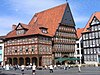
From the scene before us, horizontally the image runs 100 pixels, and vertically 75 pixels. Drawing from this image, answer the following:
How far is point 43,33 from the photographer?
6316cm

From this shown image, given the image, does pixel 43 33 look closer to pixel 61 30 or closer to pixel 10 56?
pixel 61 30

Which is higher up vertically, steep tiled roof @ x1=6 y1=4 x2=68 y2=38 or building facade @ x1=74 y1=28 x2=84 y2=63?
steep tiled roof @ x1=6 y1=4 x2=68 y2=38

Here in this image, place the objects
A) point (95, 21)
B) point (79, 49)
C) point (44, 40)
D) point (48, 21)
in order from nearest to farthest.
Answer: point (44, 40), point (95, 21), point (48, 21), point (79, 49)

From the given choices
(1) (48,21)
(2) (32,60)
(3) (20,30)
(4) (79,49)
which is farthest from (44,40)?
(4) (79,49)

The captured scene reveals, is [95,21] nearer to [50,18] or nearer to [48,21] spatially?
[50,18]

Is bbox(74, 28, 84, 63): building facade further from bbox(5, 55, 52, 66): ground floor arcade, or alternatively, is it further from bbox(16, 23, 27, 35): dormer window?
bbox(16, 23, 27, 35): dormer window

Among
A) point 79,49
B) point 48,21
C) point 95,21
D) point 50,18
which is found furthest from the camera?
point 79,49

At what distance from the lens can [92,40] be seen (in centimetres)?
6956

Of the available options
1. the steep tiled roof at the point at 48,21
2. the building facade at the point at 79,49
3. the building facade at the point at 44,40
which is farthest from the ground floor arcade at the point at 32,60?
the building facade at the point at 79,49

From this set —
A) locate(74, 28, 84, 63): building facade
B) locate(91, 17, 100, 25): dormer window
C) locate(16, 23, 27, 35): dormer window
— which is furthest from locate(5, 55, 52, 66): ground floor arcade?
locate(91, 17, 100, 25): dormer window

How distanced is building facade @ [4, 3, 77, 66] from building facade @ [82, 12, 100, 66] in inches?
172

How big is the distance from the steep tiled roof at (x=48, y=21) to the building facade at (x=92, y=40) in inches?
385

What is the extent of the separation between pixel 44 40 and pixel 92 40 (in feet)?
53.2

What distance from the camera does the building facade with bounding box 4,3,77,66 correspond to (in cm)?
6138
